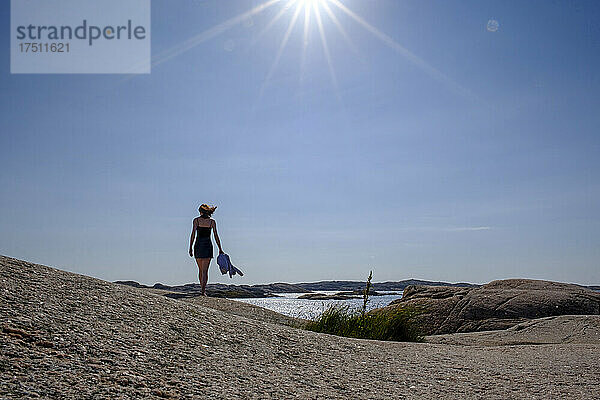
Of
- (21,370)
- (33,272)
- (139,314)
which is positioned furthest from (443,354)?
(33,272)

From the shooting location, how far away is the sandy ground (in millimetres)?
3127

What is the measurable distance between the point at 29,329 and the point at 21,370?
65 centimetres

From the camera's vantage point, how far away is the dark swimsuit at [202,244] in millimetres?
9898

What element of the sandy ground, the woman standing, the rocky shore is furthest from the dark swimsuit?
the sandy ground

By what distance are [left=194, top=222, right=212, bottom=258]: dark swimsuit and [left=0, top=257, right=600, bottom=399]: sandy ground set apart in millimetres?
4519

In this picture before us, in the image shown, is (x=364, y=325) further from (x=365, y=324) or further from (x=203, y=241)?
(x=203, y=241)

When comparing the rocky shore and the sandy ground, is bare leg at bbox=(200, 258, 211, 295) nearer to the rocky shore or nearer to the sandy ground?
the rocky shore

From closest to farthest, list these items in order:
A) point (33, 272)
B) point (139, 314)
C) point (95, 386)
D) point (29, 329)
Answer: point (95, 386), point (29, 329), point (139, 314), point (33, 272)

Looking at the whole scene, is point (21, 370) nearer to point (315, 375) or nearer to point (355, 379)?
point (315, 375)

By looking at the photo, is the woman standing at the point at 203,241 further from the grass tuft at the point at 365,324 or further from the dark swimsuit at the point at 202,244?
the grass tuft at the point at 365,324

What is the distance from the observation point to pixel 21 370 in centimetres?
298

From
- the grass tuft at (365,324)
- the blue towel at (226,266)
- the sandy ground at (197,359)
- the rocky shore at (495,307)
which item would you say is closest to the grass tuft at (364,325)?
the grass tuft at (365,324)

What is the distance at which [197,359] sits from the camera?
12.3 ft

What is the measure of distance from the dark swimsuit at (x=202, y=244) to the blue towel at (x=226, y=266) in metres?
0.24
